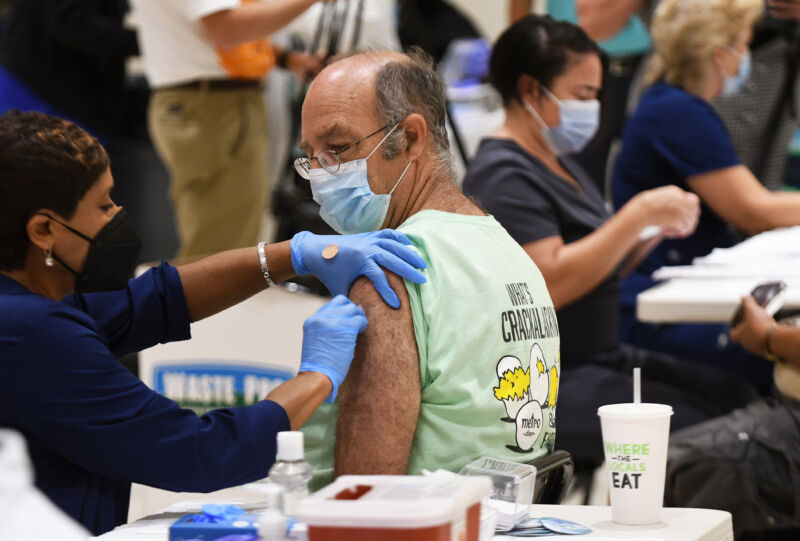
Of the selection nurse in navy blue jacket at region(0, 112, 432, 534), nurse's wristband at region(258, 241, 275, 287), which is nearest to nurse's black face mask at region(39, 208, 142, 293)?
nurse in navy blue jacket at region(0, 112, 432, 534)

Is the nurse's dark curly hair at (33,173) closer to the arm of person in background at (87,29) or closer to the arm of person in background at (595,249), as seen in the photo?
the arm of person in background at (595,249)

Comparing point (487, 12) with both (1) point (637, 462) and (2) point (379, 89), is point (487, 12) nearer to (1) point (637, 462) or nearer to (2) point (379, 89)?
(2) point (379, 89)

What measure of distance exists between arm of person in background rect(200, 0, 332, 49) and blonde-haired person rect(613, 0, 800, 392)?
3.70 ft

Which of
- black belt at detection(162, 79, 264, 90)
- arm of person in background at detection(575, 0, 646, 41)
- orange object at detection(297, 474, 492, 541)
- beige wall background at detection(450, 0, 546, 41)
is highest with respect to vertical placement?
beige wall background at detection(450, 0, 546, 41)

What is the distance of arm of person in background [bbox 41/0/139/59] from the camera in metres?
3.73

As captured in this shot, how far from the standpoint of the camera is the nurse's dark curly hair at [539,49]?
2.91m

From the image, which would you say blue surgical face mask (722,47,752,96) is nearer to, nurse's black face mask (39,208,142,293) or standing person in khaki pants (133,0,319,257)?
standing person in khaki pants (133,0,319,257)

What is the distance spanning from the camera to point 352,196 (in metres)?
1.91

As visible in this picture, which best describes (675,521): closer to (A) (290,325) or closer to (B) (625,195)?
(A) (290,325)

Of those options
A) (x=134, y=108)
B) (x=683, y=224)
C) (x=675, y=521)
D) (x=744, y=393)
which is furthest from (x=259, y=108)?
(x=675, y=521)

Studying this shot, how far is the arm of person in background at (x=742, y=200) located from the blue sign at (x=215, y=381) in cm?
Answer: 140

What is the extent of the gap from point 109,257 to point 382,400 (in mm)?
545

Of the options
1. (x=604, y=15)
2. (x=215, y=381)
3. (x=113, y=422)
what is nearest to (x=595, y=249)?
(x=215, y=381)

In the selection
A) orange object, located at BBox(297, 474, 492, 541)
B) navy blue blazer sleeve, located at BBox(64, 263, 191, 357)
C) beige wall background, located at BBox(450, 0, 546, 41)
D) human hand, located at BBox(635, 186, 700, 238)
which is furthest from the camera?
beige wall background, located at BBox(450, 0, 546, 41)
